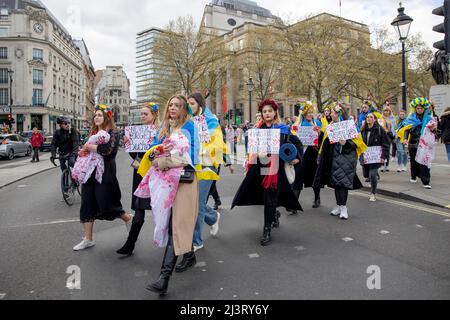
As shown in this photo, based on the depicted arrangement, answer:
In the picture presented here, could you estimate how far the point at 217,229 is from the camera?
16.4 feet

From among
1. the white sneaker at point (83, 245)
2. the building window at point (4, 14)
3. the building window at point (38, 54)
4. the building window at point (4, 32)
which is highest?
the building window at point (4, 14)

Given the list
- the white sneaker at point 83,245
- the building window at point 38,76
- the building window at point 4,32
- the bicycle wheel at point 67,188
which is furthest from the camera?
the building window at point 38,76

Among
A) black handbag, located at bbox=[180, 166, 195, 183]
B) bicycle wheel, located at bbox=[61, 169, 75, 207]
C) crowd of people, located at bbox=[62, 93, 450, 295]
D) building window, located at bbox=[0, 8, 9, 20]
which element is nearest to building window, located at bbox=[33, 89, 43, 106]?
building window, located at bbox=[0, 8, 9, 20]

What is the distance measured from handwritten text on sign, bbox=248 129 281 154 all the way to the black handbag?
63.0 inches

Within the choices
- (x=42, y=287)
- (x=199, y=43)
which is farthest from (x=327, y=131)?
(x=199, y=43)

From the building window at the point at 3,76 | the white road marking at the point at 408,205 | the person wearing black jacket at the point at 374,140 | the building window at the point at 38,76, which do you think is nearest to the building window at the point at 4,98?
the building window at the point at 3,76

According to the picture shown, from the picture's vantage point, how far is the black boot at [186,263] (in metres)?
3.70

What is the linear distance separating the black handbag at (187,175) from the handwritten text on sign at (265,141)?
1.60 m

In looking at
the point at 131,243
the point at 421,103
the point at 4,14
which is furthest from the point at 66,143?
the point at 4,14

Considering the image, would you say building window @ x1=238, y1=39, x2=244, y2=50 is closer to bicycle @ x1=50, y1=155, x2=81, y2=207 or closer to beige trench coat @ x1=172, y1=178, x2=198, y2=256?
bicycle @ x1=50, y1=155, x2=81, y2=207

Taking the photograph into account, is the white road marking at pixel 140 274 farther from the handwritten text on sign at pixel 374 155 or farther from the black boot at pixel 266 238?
the handwritten text on sign at pixel 374 155

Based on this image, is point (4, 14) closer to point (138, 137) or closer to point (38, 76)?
point (38, 76)

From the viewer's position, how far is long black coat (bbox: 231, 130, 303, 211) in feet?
15.9
